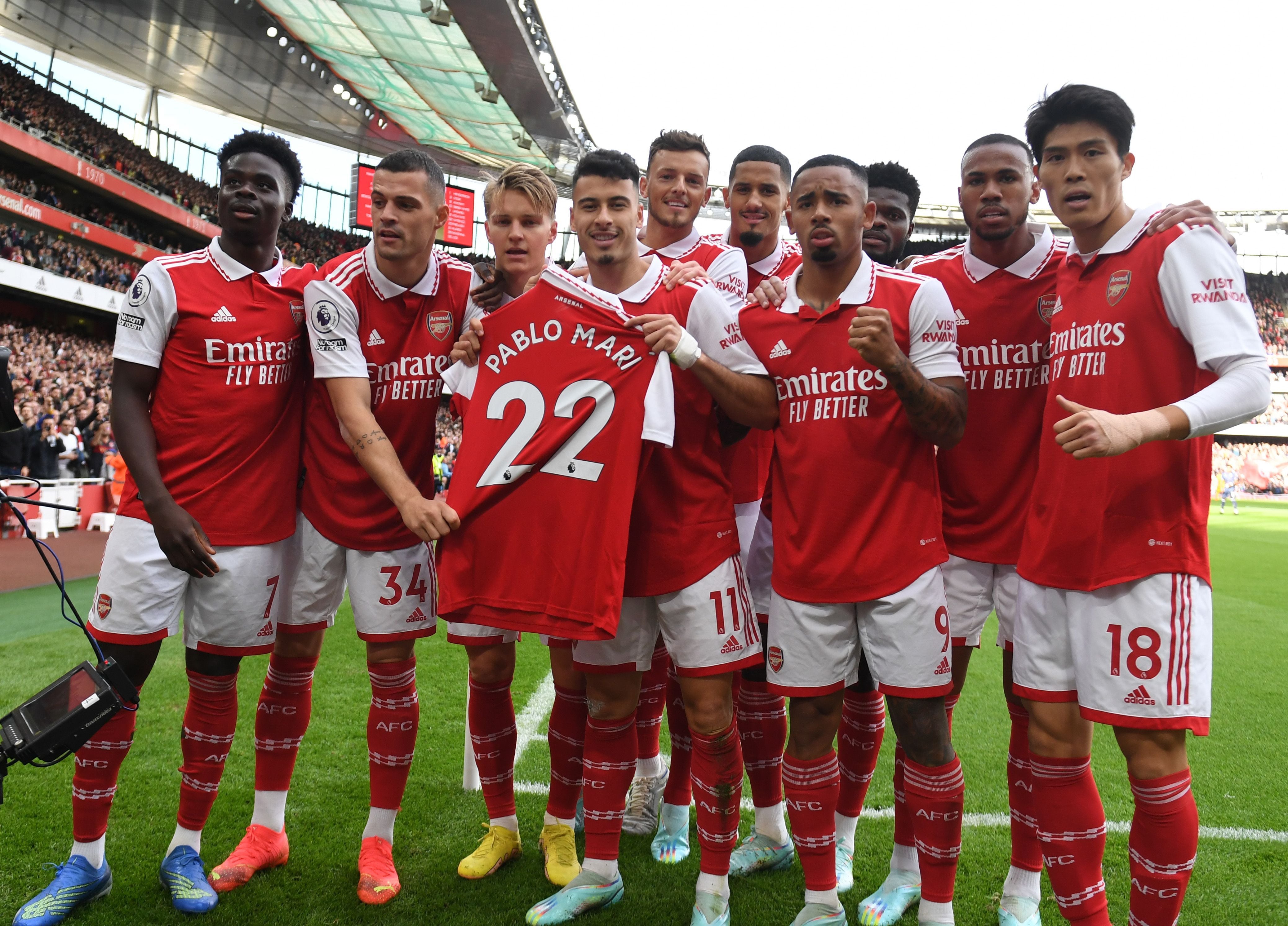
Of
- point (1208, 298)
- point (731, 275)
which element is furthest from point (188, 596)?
point (1208, 298)

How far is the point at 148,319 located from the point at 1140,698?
132 inches

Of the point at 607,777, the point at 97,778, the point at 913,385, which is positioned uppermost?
the point at 913,385

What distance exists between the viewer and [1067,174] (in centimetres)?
258

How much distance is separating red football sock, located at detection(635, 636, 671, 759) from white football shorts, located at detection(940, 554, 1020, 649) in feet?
3.68

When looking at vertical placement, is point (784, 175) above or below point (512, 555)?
above

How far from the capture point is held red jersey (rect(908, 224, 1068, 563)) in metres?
2.91

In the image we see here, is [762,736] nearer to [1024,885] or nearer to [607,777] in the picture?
[607,777]

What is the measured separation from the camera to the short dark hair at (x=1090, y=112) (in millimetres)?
2539

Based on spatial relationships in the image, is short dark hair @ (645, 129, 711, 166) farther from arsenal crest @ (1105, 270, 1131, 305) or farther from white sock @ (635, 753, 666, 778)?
white sock @ (635, 753, 666, 778)

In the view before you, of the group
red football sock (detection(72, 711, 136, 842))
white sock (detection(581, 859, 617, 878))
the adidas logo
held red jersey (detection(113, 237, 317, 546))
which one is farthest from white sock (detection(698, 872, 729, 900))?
red football sock (detection(72, 711, 136, 842))

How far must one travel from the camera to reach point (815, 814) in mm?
2764

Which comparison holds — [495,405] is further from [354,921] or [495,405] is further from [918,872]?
[918,872]

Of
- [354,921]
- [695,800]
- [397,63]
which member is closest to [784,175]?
[695,800]

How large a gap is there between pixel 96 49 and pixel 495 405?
3157 centimetres
